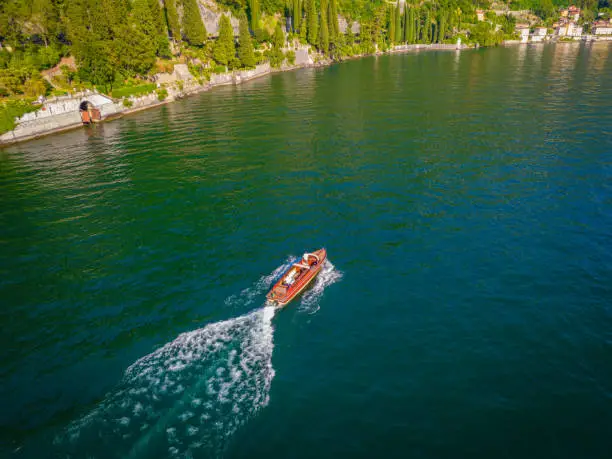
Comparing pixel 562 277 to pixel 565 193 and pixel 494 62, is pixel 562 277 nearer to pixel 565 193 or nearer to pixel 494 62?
pixel 565 193

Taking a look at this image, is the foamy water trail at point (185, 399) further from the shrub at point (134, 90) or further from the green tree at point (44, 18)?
the green tree at point (44, 18)

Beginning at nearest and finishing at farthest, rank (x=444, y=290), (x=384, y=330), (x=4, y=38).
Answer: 1. (x=384, y=330)
2. (x=444, y=290)
3. (x=4, y=38)

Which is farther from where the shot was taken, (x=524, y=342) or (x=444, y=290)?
(x=444, y=290)

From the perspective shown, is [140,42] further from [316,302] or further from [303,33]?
[303,33]

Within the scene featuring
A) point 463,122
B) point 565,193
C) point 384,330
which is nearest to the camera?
point 384,330

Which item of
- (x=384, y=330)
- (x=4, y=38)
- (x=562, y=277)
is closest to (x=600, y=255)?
(x=562, y=277)

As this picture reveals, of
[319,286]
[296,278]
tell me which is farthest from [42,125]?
[319,286]

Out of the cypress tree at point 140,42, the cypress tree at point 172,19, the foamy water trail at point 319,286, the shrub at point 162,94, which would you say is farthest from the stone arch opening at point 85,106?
the foamy water trail at point 319,286
